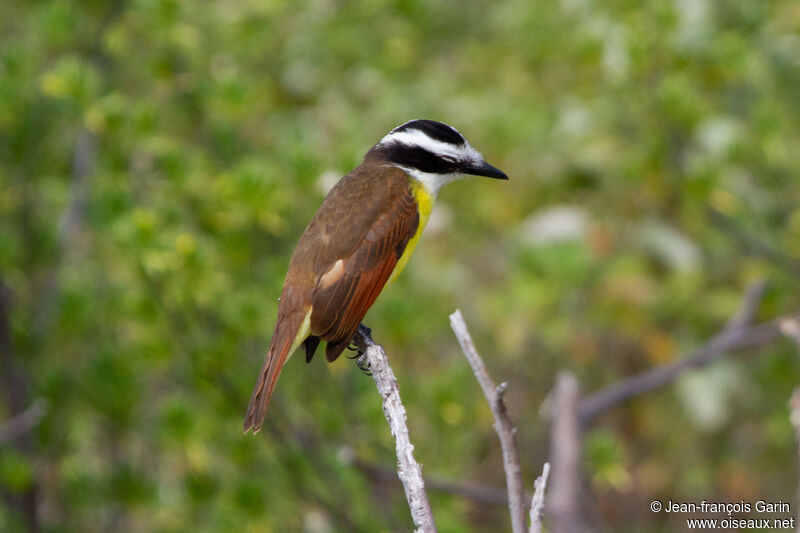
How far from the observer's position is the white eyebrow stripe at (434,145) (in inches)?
152

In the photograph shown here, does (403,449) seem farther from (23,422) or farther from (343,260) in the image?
(23,422)

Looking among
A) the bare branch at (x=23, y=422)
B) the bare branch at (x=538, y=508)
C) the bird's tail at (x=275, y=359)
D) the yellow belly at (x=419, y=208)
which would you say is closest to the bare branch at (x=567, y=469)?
the bare branch at (x=538, y=508)

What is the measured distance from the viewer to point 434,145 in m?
3.88

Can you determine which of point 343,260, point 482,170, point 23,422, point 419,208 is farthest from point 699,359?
point 23,422

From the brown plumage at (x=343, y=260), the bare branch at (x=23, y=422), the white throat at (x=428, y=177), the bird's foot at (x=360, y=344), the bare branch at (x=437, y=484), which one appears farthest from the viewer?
the bare branch at (x=23, y=422)

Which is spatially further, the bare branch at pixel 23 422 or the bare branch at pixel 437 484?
the bare branch at pixel 23 422

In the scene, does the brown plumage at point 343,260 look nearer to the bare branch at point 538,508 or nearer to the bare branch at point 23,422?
the bare branch at point 538,508

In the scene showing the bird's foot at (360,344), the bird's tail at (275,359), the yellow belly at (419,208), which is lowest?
the bird's tail at (275,359)

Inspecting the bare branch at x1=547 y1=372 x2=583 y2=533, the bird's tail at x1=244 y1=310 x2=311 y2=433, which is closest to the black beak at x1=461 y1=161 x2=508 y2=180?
the bird's tail at x1=244 y1=310 x2=311 y2=433

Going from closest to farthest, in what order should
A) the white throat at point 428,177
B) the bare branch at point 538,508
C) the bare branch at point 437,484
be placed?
the bare branch at point 538,508 < the bare branch at point 437,484 < the white throat at point 428,177

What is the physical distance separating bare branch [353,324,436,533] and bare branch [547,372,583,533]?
0.83 ft

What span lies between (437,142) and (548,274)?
1.00 meters

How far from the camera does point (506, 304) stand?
5043mm

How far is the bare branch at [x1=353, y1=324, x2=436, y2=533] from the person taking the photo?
2.05 metres
